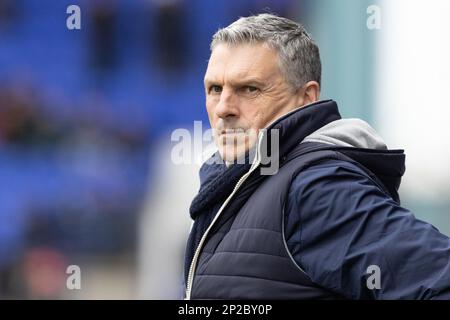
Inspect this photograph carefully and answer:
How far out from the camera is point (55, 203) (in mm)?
5559

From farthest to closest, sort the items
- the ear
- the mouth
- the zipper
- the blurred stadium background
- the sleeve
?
the blurred stadium background, the ear, the mouth, the zipper, the sleeve

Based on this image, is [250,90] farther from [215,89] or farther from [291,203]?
[291,203]

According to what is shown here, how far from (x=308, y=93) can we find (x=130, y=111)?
10.6ft

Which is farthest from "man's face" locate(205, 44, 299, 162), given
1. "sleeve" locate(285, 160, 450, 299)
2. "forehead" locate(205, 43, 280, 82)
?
"sleeve" locate(285, 160, 450, 299)

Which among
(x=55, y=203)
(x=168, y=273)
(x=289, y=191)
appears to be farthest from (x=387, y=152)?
(x=55, y=203)

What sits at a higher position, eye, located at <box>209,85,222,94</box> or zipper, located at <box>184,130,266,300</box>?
eye, located at <box>209,85,222,94</box>

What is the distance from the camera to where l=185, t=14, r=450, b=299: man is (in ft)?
6.00

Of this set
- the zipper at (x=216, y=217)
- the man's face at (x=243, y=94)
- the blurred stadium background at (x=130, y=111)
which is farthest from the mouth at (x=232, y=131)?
the blurred stadium background at (x=130, y=111)

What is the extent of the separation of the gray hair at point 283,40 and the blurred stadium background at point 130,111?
272cm

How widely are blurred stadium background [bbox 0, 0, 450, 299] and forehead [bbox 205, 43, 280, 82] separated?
2.83 meters

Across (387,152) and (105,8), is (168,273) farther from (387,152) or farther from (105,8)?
(387,152)

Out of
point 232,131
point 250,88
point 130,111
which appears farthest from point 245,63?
point 130,111

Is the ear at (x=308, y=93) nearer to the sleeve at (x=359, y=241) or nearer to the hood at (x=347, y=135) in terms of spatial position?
the hood at (x=347, y=135)

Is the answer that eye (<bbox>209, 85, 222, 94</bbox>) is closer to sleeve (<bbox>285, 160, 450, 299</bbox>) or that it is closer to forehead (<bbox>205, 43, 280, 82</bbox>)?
forehead (<bbox>205, 43, 280, 82</bbox>)
